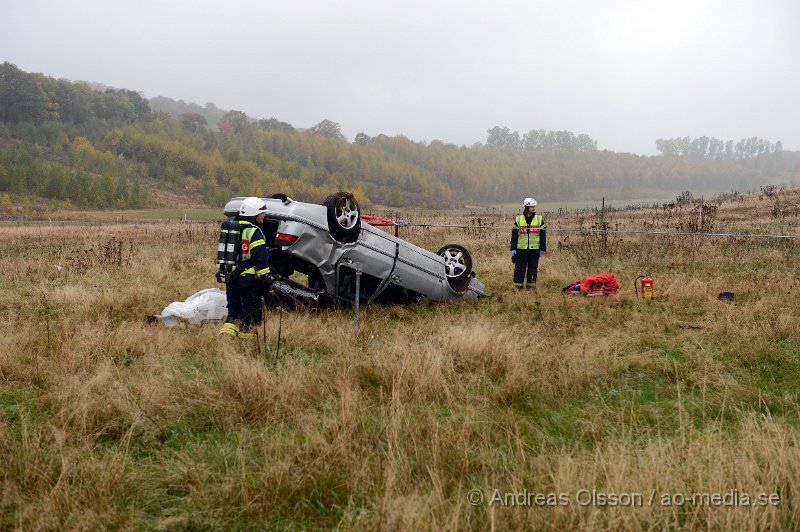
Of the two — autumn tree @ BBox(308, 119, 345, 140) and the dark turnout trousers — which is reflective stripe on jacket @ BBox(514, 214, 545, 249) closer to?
the dark turnout trousers

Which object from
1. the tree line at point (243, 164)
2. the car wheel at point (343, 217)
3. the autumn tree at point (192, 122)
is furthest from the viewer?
the autumn tree at point (192, 122)

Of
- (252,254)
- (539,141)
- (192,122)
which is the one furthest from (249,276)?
(539,141)

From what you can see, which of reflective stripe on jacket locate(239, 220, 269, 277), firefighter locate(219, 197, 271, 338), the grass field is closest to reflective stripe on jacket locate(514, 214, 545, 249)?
the grass field

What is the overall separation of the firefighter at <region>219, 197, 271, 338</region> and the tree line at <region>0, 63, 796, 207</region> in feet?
195

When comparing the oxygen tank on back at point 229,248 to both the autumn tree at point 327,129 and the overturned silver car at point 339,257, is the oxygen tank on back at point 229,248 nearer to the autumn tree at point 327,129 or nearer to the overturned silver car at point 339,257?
the overturned silver car at point 339,257

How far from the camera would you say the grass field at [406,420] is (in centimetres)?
277

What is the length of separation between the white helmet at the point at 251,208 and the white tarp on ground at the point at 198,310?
1.34 metres

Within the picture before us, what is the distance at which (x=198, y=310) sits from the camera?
23.9 ft

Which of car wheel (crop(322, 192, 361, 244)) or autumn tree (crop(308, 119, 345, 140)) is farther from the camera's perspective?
autumn tree (crop(308, 119, 345, 140))

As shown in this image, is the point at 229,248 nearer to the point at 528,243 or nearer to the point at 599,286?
the point at 528,243

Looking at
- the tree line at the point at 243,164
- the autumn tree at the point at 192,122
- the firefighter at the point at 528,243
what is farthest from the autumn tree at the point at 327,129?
the firefighter at the point at 528,243

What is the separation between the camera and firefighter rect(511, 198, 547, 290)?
1016 cm

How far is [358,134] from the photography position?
441ft

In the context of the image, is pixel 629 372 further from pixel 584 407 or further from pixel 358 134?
pixel 358 134
